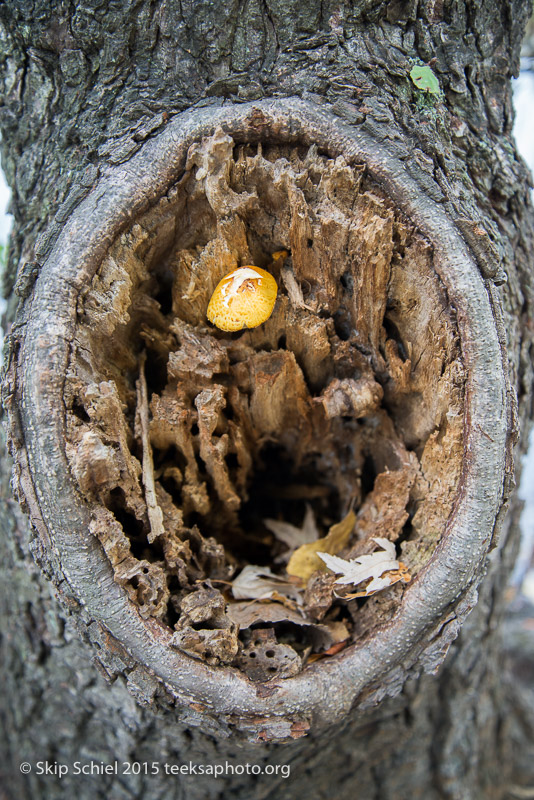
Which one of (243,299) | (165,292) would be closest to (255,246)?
(243,299)

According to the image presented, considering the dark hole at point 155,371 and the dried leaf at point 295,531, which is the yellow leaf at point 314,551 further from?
the dark hole at point 155,371

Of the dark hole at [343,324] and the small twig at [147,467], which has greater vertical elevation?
the dark hole at [343,324]

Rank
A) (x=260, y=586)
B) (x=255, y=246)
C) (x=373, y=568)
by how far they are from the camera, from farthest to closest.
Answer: (x=260, y=586) < (x=255, y=246) < (x=373, y=568)

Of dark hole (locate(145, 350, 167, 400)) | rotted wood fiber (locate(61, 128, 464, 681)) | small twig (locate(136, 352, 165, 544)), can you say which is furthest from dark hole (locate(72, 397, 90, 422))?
dark hole (locate(145, 350, 167, 400))

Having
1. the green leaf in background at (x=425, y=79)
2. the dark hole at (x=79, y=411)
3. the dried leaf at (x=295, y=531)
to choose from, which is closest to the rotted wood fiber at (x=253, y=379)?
the dark hole at (x=79, y=411)

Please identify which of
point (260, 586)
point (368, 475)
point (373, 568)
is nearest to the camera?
point (373, 568)

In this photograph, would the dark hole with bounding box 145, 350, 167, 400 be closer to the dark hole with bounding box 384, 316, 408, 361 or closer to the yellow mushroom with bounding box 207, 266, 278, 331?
the yellow mushroom with bounding box 207, 266, 278, 331

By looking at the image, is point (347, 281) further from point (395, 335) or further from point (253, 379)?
point (253, 379)
